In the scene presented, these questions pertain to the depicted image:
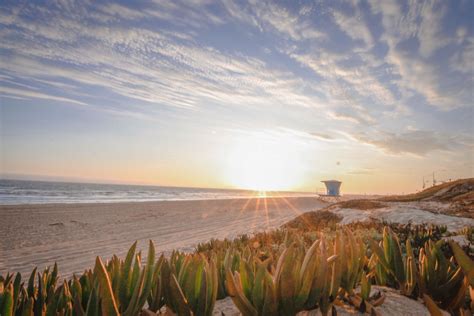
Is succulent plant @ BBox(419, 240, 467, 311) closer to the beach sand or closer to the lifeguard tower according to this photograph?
the beach sand

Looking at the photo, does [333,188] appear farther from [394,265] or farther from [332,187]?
[394,265]

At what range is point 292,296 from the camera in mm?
1408

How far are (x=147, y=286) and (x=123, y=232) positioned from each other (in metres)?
13.8

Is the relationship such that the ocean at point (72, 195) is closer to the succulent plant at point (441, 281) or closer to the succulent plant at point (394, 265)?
the succulent plant at point (394, 265)

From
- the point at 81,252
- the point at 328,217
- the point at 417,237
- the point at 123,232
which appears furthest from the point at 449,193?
the point at 81,252

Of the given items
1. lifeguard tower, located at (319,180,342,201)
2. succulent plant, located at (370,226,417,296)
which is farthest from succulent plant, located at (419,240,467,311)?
lifeguard tower, located at (319,180,342,201)

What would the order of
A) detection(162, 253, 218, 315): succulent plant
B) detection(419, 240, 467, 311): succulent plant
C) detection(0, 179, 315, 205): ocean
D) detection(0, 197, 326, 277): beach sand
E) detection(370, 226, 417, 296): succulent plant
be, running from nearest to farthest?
1. detection(162, 253, 218, 315): succulent plant
2. detection(419, 240, 467, 311): succulent plant
3. detection(370, 226, 417, 296): succulent plant
4. detection(0, 197, 326, 277): beach sand
5. detection(0, 179, 315, 205): ocean

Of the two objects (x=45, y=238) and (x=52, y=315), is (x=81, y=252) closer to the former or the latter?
(x=45, y=238)

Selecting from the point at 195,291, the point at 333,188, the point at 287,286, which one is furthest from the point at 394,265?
the point at 333,188

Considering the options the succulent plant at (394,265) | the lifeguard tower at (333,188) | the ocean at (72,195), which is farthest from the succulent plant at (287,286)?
the lifeguard tower at (333,188)

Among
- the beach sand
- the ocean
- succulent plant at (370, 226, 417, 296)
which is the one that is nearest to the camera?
succulent plant at (370, 226, 417, 296)

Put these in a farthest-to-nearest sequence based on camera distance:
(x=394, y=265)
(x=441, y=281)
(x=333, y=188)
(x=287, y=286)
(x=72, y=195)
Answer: (x=333, y=188) < (x=72, y=195) < (x=394, y=265) < (x=441, y=281) < (x=287, y=286)

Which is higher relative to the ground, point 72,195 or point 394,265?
point 394,265

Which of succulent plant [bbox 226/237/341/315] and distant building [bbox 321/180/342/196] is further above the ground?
distant building [bbox 321/180/342/196]
